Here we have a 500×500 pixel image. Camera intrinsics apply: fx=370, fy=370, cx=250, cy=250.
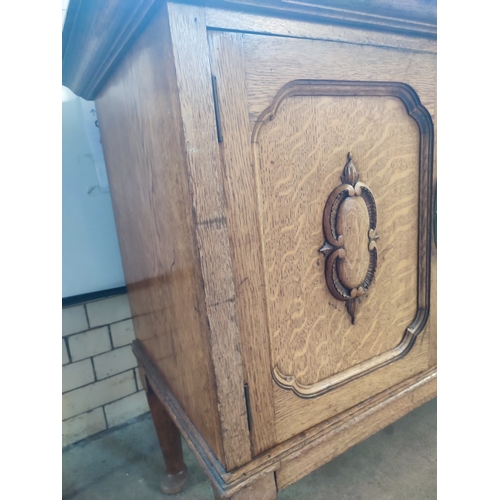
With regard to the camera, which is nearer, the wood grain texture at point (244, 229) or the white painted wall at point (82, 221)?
the wood grain texture at point (244, 229)

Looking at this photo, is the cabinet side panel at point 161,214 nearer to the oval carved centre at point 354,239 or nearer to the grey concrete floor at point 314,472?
the oval carved centre at point 354,239

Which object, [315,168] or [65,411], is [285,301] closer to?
[315,168]

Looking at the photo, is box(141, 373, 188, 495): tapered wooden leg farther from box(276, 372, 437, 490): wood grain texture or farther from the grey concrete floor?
box(276, 372, 437, 490): wood grain texture

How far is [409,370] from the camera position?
2.07 feet

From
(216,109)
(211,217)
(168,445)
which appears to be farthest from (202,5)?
(168,445)

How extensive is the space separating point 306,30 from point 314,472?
36.8 inches

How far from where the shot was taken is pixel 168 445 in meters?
0.86

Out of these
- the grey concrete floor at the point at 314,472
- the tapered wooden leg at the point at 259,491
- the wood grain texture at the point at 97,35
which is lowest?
the grey concrete floor at the point at 314,472

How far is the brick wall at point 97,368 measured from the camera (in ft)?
3.23

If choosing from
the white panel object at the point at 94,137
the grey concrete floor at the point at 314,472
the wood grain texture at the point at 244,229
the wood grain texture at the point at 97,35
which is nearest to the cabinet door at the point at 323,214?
the wood grain texture at the point at 244,229

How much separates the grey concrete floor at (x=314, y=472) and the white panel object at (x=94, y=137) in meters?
0.71

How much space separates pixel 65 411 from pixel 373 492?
81 centimetres
